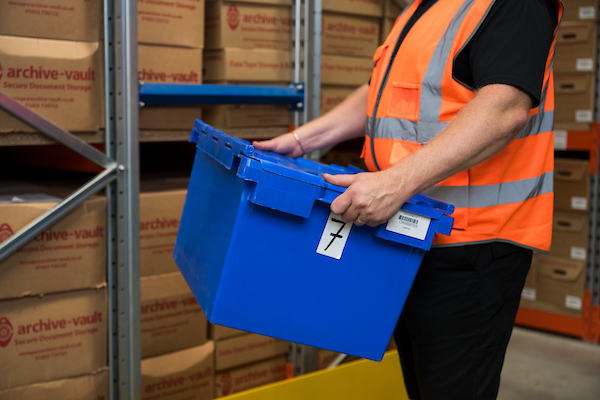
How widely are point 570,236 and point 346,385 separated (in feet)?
7.14

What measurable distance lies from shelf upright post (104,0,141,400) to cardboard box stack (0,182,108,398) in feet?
0.12

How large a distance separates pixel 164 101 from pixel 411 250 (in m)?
1.27

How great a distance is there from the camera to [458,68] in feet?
4.74

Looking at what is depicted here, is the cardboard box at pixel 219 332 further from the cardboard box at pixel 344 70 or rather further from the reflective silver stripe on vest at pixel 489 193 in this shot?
the reflective silver stripe on vest at pixel 489 193

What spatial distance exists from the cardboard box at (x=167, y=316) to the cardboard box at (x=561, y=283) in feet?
8.33

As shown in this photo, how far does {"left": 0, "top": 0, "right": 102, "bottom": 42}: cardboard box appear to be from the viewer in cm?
192

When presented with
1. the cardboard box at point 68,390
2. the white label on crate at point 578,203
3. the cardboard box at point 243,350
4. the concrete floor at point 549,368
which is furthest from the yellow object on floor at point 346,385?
the white label on crate at point 578,203

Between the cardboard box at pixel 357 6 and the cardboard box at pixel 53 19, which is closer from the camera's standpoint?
the cardboard box at pixel 53 19

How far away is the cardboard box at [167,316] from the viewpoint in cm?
237

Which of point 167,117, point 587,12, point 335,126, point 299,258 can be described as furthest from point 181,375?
point 587,12

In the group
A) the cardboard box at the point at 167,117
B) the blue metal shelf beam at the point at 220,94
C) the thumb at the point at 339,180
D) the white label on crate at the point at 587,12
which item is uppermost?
the white label on crate at the point at 587,12

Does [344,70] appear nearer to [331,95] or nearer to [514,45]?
[331,95]

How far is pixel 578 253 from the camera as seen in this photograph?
12.9 ft

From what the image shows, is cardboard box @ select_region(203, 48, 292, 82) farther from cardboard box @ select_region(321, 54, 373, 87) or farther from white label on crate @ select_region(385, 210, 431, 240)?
Result: white label on crate @ select_region(385, 210, 431, 240)
